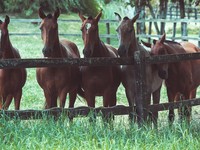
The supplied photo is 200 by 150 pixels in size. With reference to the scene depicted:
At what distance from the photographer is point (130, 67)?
805cm

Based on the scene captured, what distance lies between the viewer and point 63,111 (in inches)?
280

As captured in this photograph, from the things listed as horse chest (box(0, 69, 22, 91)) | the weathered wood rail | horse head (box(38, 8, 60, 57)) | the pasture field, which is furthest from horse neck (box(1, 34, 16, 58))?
the pasture field

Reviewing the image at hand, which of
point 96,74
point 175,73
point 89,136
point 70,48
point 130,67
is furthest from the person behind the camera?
point 70,48

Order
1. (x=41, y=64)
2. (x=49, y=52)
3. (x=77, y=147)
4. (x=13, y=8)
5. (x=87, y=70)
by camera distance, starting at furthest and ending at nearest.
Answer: (x=13, y=8) → (x=87, y=70) → (x=49, y=52) → (x=41, y=64) → (x=77, y=147)

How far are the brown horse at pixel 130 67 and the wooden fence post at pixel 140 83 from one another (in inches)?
4.2

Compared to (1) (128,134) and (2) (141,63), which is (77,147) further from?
(2) (141,63)

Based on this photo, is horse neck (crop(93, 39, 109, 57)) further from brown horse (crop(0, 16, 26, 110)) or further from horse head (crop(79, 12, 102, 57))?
brown horse (crop(0, 16, 26, 110))

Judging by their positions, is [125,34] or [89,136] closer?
[89,136]

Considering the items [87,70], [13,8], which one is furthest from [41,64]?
[13,8]

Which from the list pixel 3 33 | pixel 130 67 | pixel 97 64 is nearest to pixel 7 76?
pixel 3 33

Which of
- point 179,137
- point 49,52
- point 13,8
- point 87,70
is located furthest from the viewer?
point 13,8

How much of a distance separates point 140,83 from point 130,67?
0.76 meters

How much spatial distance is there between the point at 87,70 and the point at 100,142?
2124 millimetres

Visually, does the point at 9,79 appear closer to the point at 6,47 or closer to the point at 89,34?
the point at 6,47
